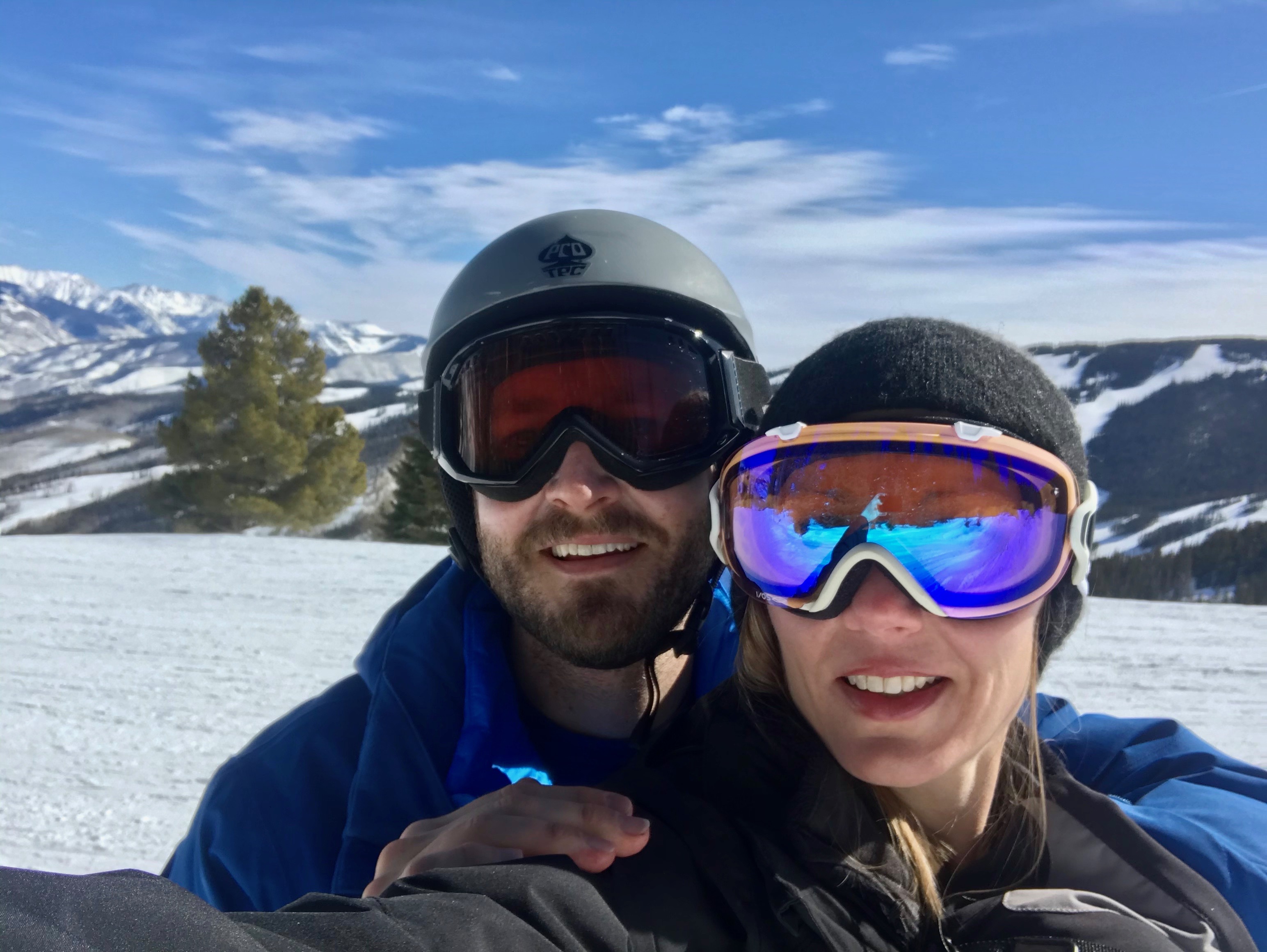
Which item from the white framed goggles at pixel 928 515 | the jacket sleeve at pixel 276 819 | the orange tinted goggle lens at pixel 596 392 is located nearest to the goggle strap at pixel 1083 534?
the white framed goggles at pixel 928 515

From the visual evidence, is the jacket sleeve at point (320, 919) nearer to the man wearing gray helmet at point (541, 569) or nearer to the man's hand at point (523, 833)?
the man's hand at point (523, 833)

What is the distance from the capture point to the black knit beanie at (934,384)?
1.46 meters

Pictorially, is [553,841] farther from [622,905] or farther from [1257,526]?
[1257,526]

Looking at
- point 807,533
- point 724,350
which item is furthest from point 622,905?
point 724,350

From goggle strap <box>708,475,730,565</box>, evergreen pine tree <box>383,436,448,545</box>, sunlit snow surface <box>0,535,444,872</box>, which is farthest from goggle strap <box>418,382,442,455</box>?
evergreen pine tree <box>383,436,448,545</box>

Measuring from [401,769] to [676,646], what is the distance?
0.79m

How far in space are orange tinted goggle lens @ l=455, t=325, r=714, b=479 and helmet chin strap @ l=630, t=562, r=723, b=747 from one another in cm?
39

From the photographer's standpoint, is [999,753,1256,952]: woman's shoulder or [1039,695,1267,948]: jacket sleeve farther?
[1039,695,1267,948]: jacket sleeve

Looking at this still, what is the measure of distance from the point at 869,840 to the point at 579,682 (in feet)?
3.48

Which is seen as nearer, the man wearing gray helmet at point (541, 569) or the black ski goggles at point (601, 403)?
the man wearing gray helmet at point (541, 569)

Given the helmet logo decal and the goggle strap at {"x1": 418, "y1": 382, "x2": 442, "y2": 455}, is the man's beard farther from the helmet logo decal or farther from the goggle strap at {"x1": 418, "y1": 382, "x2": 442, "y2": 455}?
the helmet logo decal

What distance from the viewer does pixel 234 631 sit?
8.09 metres

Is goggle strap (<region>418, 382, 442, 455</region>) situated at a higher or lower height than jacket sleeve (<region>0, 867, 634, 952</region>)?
higher

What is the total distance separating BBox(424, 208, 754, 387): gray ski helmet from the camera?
2.30 m
